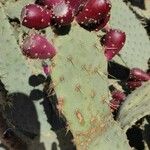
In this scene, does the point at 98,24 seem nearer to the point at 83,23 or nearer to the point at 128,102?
the point at 83,23

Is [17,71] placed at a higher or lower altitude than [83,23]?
lower

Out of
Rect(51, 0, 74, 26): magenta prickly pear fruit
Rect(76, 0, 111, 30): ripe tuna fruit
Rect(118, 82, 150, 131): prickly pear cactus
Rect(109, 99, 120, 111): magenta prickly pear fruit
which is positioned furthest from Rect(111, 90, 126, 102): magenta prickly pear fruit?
Rect(51, 0, 74, 26): magenta prickly pear fruit

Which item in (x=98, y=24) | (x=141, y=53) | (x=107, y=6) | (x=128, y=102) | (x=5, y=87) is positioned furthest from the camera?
(x=141, y=53)

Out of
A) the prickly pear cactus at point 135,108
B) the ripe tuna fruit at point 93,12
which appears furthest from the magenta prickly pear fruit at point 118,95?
the ripe tuna fruit at point 93,12

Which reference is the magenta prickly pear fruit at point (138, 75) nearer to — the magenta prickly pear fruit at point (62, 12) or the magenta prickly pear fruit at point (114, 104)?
the magenta prickly pear fruit at point (114, 104)

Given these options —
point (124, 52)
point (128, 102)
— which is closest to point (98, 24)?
→ point (128, 102)

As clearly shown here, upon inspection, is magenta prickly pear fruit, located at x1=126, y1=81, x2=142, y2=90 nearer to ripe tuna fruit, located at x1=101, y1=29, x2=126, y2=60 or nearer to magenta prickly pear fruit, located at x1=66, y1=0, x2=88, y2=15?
ripe tuna fruit, located at x1=101, y1=29, x2=126, y2=60

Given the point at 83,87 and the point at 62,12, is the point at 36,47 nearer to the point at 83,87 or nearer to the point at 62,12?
the point at 62,12
